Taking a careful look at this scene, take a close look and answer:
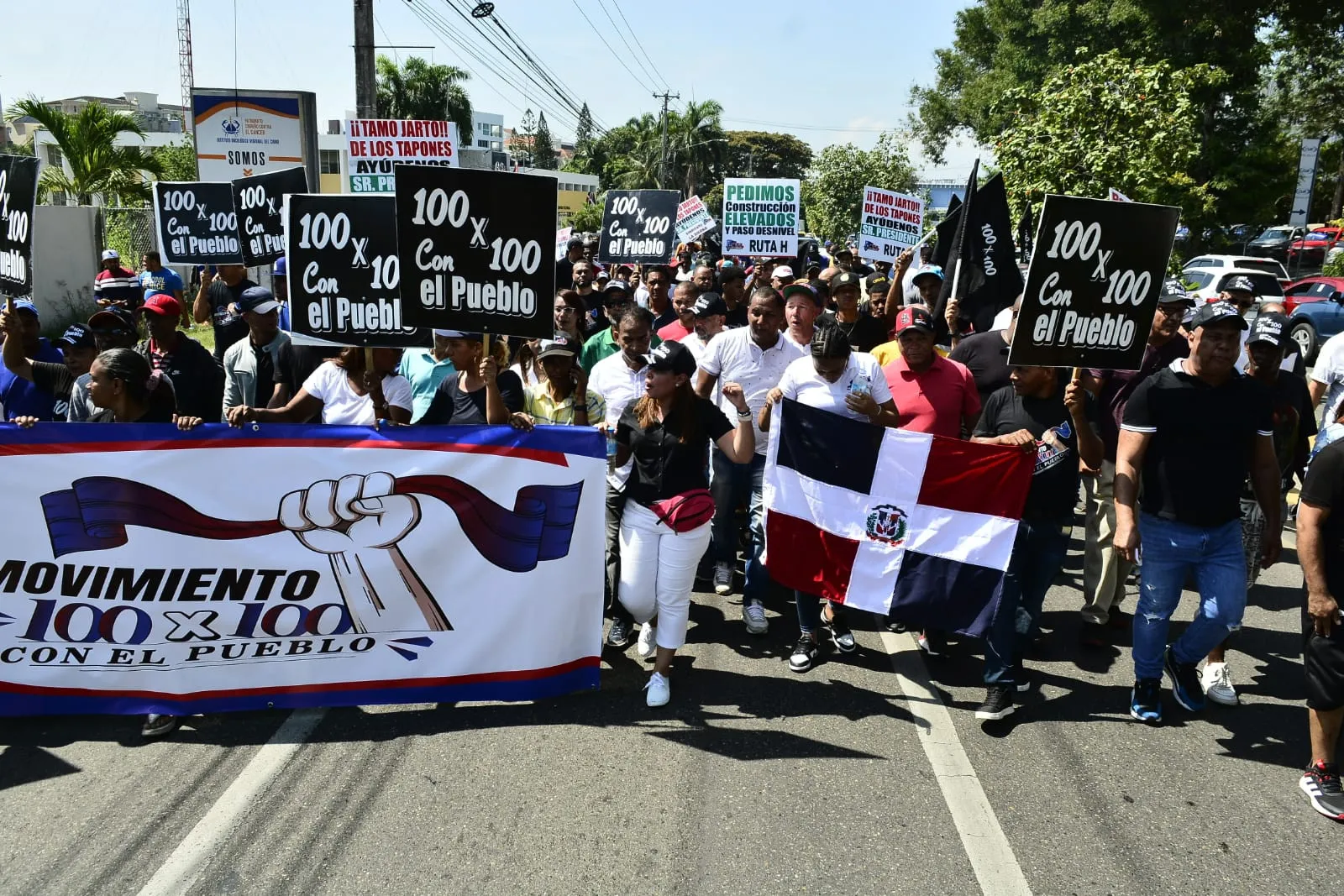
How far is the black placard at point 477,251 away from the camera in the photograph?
4742 millimetres

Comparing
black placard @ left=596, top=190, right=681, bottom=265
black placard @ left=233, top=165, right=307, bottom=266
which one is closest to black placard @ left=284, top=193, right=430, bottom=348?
black placard @ left=233, top=165, right=307, bottom=266

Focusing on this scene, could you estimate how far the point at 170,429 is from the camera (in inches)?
173

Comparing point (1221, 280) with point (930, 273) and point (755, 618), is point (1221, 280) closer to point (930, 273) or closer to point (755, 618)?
point (930, 273)

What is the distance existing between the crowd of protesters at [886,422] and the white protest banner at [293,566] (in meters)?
0.23

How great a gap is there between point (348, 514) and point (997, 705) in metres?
3.17

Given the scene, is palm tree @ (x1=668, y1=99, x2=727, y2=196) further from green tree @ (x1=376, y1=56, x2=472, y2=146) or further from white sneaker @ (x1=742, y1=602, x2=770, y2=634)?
white sneaker @ (x1=742, y1=602, x2=770, y2=634)

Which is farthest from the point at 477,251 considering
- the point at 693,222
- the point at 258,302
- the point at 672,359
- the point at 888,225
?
the point at 693,222

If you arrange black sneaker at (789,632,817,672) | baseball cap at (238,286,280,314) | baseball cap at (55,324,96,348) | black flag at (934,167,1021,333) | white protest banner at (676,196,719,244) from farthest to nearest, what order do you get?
white protest banner at (676,196,719,244) → black flag at (934,167,1021,333) → baseball cap at (238,286,280,314) → baseball cap at (55,324,96,348) → black sneaker at (789,632,817,672)

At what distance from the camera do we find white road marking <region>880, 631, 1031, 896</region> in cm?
347

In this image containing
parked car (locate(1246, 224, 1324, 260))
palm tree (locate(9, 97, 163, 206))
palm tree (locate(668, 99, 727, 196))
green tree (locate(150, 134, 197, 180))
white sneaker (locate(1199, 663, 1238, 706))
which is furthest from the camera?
palm tree (locate(668, 99, 727, 196))

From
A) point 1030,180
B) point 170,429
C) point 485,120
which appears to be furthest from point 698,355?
point 485,120

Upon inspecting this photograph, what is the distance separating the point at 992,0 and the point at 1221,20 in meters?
13.0

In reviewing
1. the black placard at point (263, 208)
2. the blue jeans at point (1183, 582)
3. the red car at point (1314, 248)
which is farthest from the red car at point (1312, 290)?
the black placard at point (263, 208)

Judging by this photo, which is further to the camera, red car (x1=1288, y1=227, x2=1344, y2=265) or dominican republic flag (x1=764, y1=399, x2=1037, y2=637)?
red car (x1=1288, y1=227, x2=1344, y2=265)
